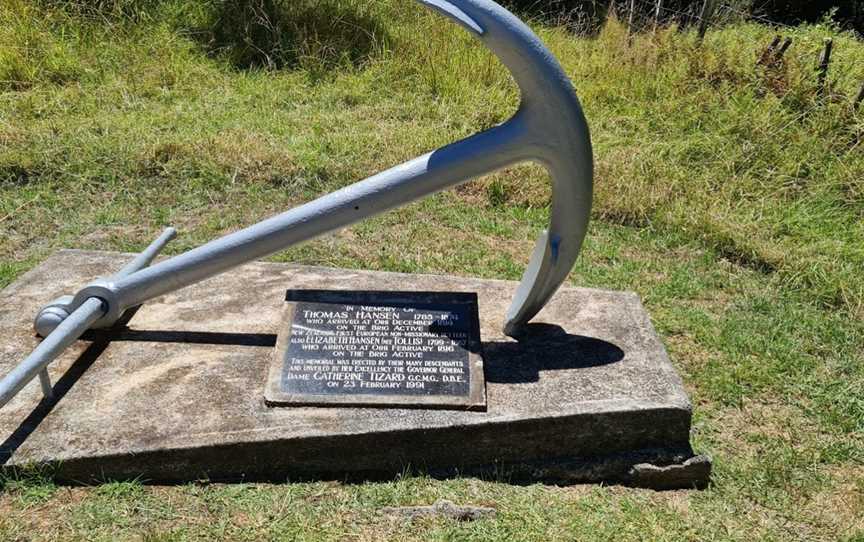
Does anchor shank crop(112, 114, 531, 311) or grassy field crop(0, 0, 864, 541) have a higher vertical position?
anchor shank crop(112, 114, 531, 311)

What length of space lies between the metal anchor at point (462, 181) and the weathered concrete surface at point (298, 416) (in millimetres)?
196

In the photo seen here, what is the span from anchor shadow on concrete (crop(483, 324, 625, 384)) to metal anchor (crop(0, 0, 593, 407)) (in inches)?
10.1

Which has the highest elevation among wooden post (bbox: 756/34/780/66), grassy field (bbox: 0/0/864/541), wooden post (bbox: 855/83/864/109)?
wooden post (bbox: 756/34/780/66)

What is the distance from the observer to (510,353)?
123 inches

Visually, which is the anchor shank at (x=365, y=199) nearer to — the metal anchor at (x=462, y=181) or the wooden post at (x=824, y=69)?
the metal anchor at (x=462, y=181)

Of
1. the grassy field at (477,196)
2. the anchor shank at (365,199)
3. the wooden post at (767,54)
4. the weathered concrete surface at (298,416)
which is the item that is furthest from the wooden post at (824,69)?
the anchor shank at (365,199)

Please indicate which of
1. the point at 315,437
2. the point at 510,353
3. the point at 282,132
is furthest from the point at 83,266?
the point at 282,132

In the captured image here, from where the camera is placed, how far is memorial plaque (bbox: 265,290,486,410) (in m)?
2.84

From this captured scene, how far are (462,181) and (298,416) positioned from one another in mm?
923

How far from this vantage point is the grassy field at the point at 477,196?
2.74 metres

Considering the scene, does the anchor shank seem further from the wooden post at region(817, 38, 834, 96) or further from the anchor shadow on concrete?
the wooden post at region(817, 38, 834, 96)

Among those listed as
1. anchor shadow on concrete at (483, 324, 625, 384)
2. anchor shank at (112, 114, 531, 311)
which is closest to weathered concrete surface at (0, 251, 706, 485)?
anchor shadow on concrete at (483, 324, 625, 384)

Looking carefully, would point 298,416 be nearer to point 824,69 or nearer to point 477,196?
point 477,196

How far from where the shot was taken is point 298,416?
2773 mm
